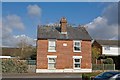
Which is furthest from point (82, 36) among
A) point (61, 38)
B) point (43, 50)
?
point (43, 50)

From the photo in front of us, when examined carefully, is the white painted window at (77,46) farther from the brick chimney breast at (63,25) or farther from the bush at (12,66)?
the bush at (12,66)

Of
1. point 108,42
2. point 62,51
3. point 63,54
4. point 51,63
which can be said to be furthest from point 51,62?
point 108,42

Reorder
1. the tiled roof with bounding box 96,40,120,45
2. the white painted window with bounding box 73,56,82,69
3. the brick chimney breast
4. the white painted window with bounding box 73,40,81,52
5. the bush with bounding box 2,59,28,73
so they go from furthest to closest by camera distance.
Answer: the tiled roof with bounding box 96,40,120,45, the brick chimney breast, the white painted window with bounding box 73,40,81,52, the white painted window with bounding box 73,56,82,69, the bush with bounding box 2,59,28,73

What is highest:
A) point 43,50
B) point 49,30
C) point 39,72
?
point 49,30

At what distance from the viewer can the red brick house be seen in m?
41.8

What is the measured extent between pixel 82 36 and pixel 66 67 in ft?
17.4

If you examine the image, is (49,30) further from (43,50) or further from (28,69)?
(28,69)

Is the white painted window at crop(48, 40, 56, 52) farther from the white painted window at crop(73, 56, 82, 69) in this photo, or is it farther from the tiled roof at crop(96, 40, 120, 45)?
the tiled roof at crop(96, 40, 120, 45)

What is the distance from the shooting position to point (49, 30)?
43.6 meters

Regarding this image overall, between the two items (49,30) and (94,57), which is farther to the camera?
(94,57)

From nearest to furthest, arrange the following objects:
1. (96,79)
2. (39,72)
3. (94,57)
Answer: (96,79)
(39,72)
(94,57)

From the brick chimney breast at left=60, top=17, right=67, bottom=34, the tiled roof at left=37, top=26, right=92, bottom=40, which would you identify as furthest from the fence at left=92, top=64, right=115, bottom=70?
the brick chimney breast at left=60, top=17, right=67, bottom=34

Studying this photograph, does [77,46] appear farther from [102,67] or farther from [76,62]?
[102,67]

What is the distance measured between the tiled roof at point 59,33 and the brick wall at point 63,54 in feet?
2.44
